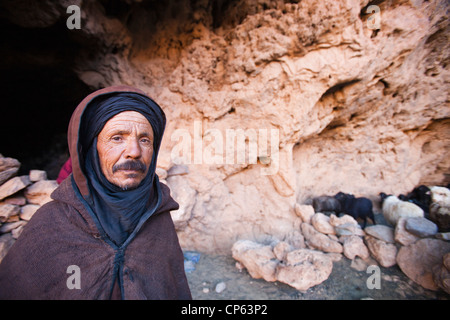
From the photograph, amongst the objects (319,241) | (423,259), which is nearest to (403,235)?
(423,259)

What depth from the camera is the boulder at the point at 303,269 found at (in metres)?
2.60

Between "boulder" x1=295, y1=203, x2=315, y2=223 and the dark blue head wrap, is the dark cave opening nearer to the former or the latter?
the dark blue head wrap

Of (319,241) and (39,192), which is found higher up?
(39,192)

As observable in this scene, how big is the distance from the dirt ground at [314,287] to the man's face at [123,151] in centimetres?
235

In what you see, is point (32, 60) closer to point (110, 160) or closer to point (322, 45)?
point (110, 160)

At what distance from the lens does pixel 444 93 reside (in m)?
3.98

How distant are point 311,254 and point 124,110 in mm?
3022

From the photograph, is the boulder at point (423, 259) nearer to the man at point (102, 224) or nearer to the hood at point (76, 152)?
the man at point (102, 224)

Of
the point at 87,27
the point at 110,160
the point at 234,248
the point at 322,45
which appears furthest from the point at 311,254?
the point at 87,27

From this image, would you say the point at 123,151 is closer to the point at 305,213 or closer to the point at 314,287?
the point at 314,287

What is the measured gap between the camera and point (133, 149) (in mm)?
1126

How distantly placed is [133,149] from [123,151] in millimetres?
63

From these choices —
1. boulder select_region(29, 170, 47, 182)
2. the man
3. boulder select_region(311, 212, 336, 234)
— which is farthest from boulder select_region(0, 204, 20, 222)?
boulder select_region(311, 212, 336, 234)

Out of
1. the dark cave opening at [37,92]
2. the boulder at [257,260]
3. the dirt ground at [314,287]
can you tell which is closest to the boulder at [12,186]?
the dark cave opening at [37,92]
